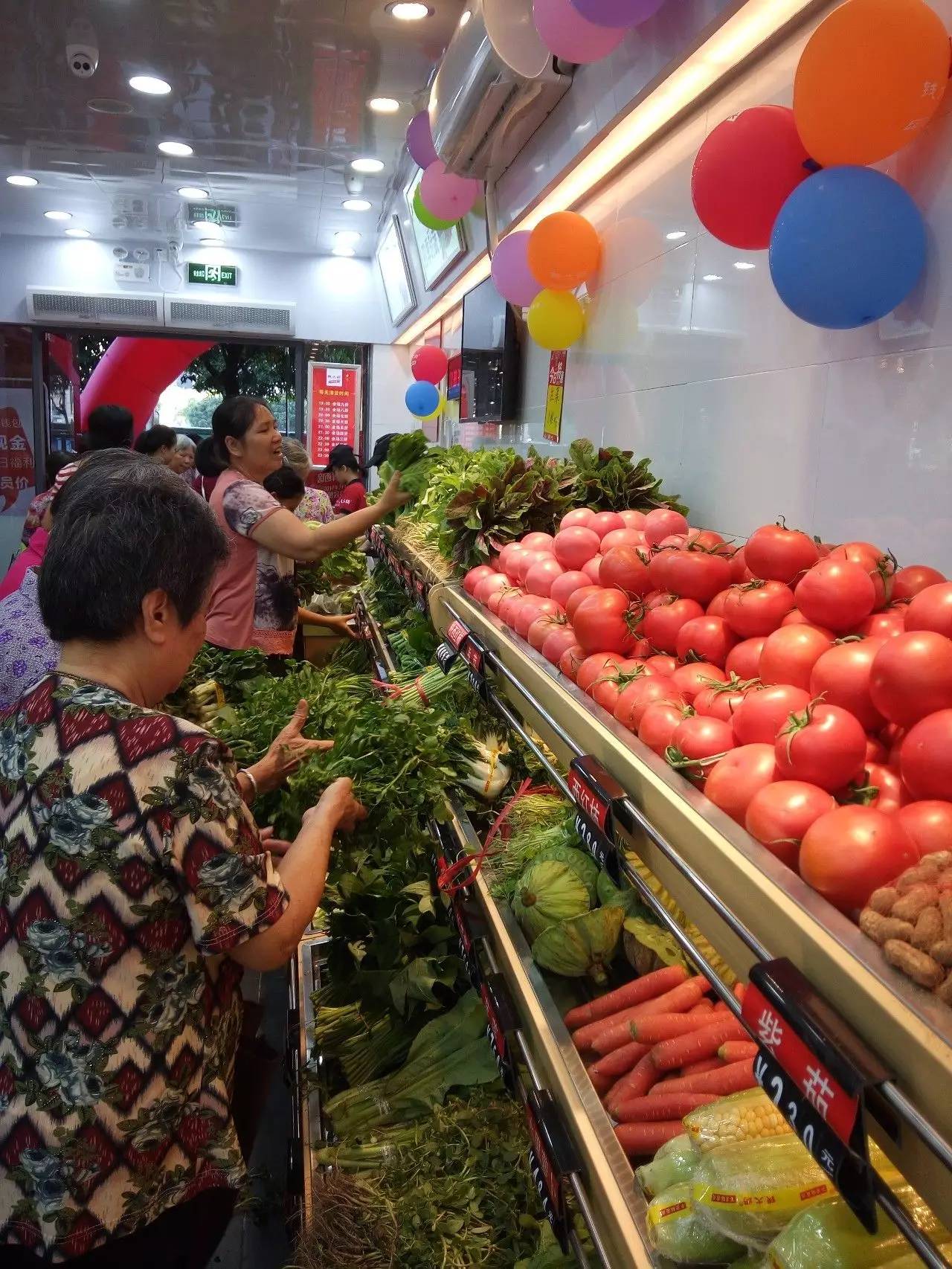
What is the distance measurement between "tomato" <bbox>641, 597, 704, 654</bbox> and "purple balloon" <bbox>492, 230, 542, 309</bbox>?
3.09m

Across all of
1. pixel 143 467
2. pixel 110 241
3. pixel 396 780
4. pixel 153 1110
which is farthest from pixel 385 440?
pixel 110 241

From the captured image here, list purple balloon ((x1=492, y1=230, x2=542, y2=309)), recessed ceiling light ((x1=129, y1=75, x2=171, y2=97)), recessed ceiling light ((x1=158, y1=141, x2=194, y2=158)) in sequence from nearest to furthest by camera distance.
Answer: purple balloon ((x1=492, y1=230, x2=542, y2=309)) < recessed ceiling light ((x1=129, y1=75, x2=171, y2=97)) < recessed ceiling light ((x1=158, y1=141, x2=194, y2=158))

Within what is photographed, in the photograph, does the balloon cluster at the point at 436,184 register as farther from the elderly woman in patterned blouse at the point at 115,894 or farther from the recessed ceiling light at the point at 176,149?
the elderly woman in patterned blouse at the point at 115,894

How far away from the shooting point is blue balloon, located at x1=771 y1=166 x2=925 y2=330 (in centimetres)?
176

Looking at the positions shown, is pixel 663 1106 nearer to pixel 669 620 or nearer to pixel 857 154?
pixel 669 620

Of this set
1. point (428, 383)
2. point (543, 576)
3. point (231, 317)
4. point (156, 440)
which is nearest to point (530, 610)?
point (543, 576)

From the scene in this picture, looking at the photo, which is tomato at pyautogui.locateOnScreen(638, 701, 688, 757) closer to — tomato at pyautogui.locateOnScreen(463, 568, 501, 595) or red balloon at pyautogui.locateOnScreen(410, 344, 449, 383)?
tomato at pyautogui.locateOnScreen(463, 568, 501, 595)

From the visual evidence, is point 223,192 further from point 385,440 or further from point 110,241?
point 385,440

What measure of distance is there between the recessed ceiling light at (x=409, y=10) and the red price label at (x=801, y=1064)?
→ 507 cm

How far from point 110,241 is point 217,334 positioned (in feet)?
5.09

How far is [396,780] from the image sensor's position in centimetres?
236

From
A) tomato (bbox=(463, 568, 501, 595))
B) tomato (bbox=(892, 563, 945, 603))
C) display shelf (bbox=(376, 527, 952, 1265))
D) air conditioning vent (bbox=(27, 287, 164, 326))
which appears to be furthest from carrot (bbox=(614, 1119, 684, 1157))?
air conditioning vent (bbox=(27, 287, 164, 326))

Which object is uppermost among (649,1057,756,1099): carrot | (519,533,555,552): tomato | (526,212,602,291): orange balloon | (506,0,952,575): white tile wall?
(526,212,602,291): orange balloon

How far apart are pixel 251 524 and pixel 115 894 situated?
259 centimetres
